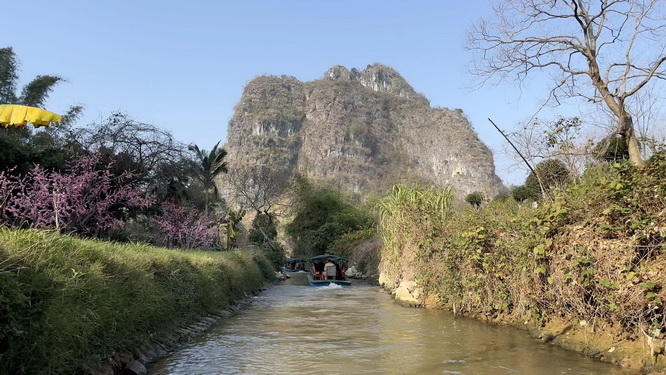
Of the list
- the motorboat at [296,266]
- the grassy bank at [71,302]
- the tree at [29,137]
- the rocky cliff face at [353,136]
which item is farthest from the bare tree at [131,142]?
the rocky cliff face at [353,136]

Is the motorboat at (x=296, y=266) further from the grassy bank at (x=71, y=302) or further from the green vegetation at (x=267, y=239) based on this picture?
the grassy bank at (x=71, y=302)

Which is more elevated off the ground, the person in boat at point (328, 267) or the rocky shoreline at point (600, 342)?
the rocky shoreline at point (600, 342)

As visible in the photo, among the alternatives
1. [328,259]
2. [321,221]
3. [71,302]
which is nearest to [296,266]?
[321,221]

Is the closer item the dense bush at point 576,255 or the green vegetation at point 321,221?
the dense bush at point 576,255

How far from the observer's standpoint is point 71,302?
4.74 meters

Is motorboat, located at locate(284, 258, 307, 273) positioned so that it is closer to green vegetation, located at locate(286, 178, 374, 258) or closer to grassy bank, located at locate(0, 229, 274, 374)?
green vegetation, located at locate(286, 178, 374, 258)

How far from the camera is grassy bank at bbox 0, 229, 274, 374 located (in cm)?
395

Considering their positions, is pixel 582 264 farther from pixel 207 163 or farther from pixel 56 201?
pixel 207 163

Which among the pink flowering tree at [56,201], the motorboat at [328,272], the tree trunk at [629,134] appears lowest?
the motorboat at [328,272]

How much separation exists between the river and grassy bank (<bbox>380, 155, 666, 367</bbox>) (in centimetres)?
52

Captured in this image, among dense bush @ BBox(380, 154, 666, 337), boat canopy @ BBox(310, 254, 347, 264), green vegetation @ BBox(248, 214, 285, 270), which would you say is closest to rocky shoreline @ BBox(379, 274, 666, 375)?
dense bush @ BBox(380, 154, 666, 337)

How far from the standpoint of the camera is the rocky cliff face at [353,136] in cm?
11744

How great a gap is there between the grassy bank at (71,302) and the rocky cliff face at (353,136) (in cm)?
9749

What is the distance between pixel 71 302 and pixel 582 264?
7.16 metres
